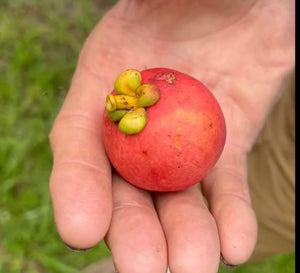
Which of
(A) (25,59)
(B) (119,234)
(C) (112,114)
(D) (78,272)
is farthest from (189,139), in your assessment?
(A) (25,59)

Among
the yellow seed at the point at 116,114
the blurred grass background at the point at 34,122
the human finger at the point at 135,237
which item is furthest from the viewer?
the blurred grass background at the point at 34,122

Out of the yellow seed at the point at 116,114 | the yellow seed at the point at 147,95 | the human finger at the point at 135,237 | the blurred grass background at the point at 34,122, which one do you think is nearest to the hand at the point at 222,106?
the human finger at the point at 135,237

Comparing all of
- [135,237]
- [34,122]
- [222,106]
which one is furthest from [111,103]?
[34,122]

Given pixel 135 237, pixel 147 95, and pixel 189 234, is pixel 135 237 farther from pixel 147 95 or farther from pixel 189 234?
pixel 147 95

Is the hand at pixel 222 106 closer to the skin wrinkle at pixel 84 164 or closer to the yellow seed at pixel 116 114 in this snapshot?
the skin wrinkle at pixel 84 164

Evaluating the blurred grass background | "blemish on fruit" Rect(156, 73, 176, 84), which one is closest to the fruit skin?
"blemish on fruit" Rect(156, 73, 176, 84)
